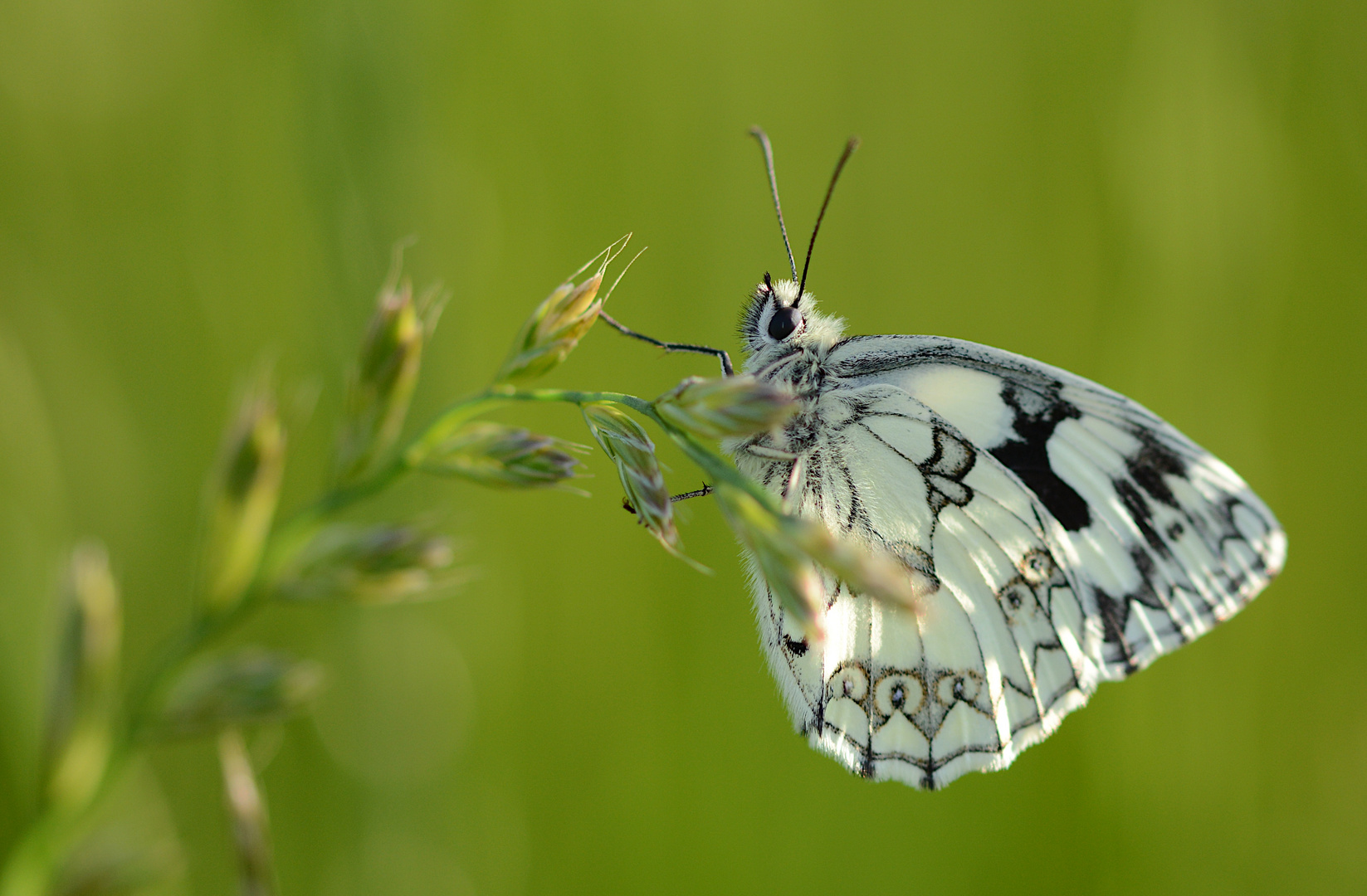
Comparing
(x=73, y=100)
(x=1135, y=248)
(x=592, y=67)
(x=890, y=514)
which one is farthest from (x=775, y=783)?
(x=73, y=100)

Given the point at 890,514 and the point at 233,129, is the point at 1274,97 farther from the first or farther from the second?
the point at 233,129

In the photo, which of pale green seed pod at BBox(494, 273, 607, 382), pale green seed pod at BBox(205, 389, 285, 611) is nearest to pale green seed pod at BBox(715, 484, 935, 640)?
pale green seed pod at BBox(494, 273, 607, 382)

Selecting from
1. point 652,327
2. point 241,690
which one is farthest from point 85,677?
point 652,327

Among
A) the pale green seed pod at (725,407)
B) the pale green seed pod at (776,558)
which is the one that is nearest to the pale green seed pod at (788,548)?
the pale green seed pod at (776,558)

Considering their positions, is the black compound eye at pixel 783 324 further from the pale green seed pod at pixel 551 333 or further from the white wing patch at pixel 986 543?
the pale green seed pod at pixel 551 333

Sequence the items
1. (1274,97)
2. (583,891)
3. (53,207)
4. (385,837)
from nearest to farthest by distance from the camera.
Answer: (385,837) < (53,207) < (583,891) < (1274,97)

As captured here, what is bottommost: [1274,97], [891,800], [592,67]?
[891,800]
